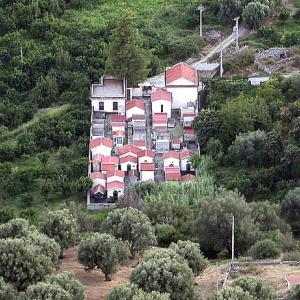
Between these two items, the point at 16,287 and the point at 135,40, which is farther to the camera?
the point at 135,40

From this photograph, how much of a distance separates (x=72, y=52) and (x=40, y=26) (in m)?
4.62

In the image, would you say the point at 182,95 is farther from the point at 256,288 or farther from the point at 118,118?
the point at 256,288

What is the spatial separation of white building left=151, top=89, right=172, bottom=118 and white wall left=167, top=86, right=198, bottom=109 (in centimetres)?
55

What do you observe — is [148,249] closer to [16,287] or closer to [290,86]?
[16,287]

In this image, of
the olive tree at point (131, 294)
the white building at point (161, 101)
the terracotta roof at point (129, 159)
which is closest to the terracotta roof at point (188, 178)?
the terracotta roof at point (129, 159)

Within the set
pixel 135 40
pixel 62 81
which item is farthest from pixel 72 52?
pixel 135 40

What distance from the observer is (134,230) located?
38.2m

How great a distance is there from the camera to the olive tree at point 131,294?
30.8m

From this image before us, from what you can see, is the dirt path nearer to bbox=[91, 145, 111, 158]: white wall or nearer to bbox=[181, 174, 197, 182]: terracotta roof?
bbox=[181, 174, 197, 182]: terracotta roof

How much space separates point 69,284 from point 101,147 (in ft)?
64.3

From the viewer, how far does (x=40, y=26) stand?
219ft

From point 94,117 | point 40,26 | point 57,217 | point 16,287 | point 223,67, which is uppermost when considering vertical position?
point 40,26

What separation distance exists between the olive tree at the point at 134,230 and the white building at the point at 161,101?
1623cm

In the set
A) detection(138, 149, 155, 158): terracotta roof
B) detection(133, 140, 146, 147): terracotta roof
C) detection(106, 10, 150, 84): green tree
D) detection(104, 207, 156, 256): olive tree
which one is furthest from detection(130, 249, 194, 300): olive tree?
detection(106, 10, 150, 84): green tree
